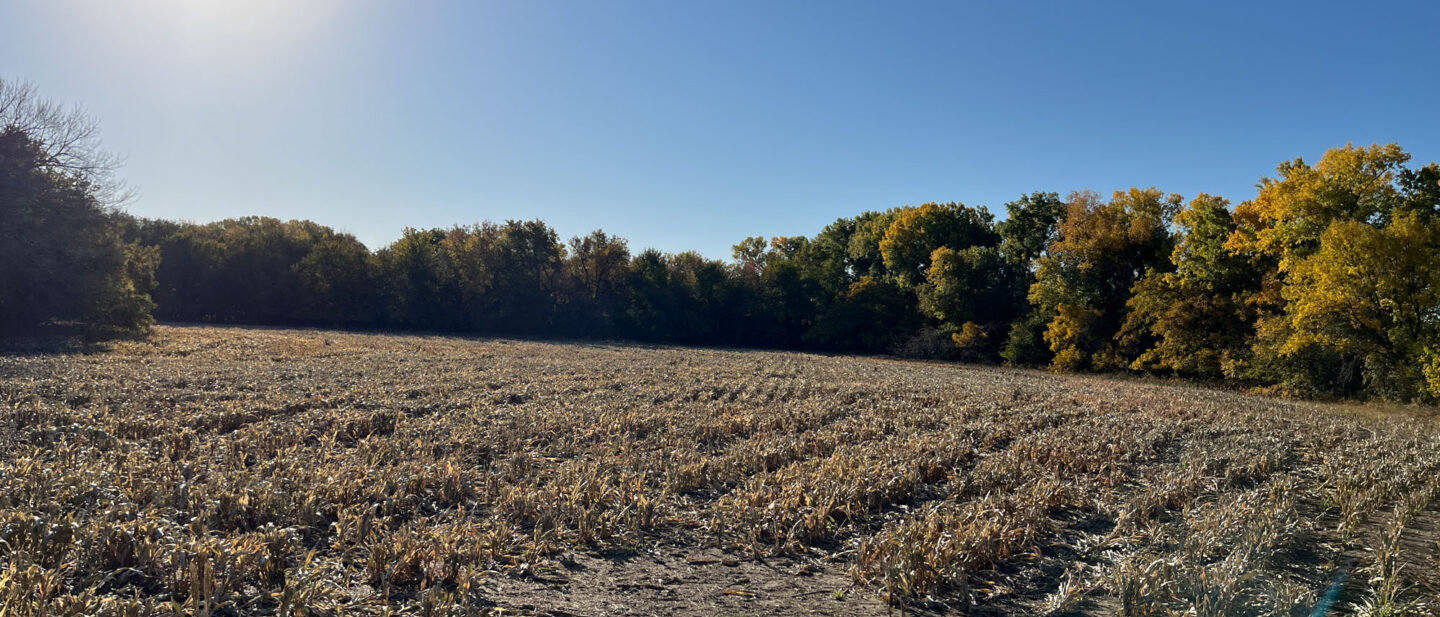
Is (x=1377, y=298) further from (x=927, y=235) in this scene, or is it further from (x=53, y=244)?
(x=53, y=244)

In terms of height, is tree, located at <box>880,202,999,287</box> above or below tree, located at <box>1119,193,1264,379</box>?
above

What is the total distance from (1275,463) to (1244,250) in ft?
74.1

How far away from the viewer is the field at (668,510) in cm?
463

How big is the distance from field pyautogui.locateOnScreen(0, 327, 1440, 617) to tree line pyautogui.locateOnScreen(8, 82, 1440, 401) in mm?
11588

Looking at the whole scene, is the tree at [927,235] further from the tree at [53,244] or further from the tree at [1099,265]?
the tree at [53,244]

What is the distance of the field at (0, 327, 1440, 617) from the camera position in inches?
182

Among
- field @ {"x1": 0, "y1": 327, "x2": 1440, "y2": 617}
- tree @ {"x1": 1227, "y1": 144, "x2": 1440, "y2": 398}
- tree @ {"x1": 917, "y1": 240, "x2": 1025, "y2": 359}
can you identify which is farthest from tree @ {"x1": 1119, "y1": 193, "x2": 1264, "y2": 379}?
field @ {"x1": 0, "y1": 327, "x2": 1440, "y2": 617}

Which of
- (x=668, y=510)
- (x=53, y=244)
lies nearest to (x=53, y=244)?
(x=53, y=244)

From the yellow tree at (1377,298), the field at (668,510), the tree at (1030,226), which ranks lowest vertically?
the field at (668,510)

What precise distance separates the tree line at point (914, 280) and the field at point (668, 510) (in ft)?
38.0

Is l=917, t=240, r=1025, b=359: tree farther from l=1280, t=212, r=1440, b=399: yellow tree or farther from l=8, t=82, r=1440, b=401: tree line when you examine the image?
l=1280, t=212, r=1440, b=399: yellow tree

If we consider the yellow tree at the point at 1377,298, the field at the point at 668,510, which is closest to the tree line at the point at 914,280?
the yellow tree at the point at 1377,298

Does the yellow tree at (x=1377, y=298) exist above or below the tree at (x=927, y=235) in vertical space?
below

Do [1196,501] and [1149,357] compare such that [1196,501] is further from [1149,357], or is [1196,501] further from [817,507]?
[1149,357]
